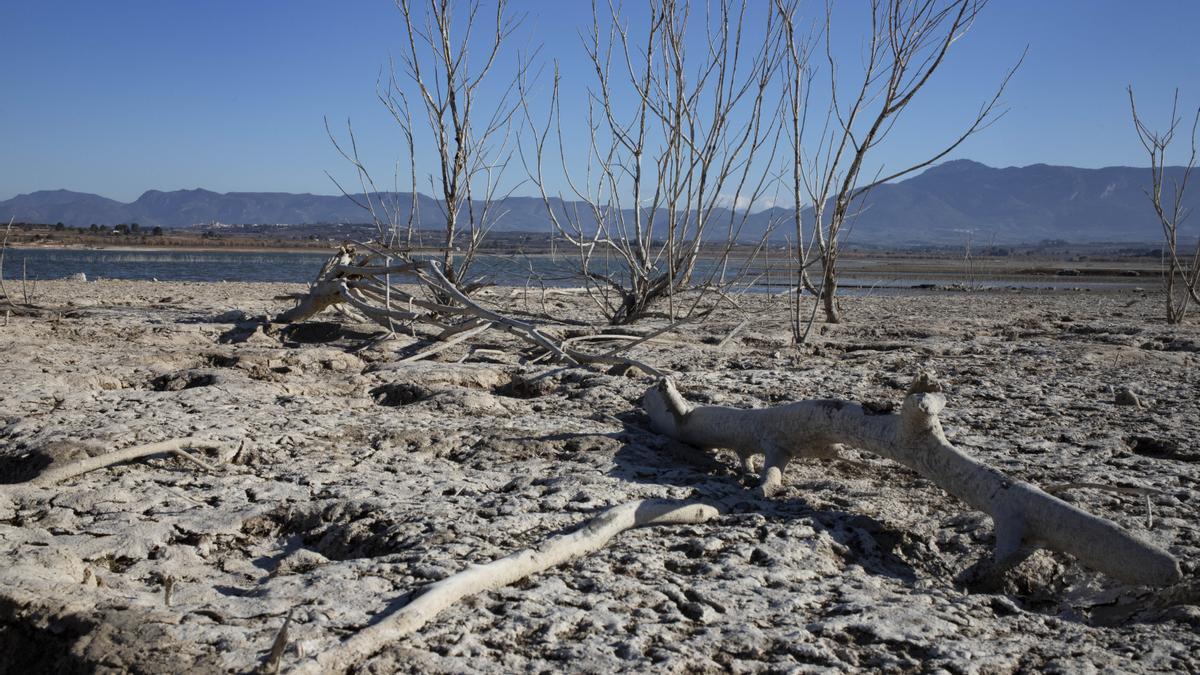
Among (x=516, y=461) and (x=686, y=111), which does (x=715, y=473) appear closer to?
(x=516, y=461)

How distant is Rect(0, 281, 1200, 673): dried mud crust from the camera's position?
1.84m

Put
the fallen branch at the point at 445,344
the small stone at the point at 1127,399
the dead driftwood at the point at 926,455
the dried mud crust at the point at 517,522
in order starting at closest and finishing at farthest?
the dried mud crust at the point at 517,522
the dead driftwood at the point at 926,455
the small stone at the point at 1127,399
the fallen branch at the point at 445,344

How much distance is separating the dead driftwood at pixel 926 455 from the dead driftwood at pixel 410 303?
4.00 ft

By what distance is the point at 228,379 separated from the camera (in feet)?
13.4

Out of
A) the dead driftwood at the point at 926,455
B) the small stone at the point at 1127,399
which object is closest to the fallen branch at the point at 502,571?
the dead driftwood at the point at 926,455

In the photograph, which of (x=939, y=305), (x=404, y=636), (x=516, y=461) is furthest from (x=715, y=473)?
(x=939, y=305)

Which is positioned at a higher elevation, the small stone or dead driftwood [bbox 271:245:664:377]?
dead driftwood [bbox 271:245:664:377]

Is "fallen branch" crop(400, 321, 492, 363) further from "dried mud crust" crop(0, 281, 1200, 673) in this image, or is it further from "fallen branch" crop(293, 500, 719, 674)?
"fallen branch" crop(293, 500, 719, 674)

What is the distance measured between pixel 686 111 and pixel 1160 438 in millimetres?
3461

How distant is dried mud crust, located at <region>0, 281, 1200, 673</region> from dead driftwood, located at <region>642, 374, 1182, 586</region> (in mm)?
98

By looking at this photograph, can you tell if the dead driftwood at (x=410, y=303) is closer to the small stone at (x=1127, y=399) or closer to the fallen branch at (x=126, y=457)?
the fallen branch at (x=126, y=457)

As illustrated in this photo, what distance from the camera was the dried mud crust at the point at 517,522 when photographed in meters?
1.84

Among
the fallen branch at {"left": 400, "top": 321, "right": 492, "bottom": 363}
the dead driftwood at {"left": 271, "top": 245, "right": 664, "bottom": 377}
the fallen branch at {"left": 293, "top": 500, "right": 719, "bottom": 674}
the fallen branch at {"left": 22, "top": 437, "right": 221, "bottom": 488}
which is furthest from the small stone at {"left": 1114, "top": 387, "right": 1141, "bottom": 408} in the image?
the fallen branch at {"left": 22, "top": 437, "right": 221, "bottom": 488}

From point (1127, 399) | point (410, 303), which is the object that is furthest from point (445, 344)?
point (1127, 399)
